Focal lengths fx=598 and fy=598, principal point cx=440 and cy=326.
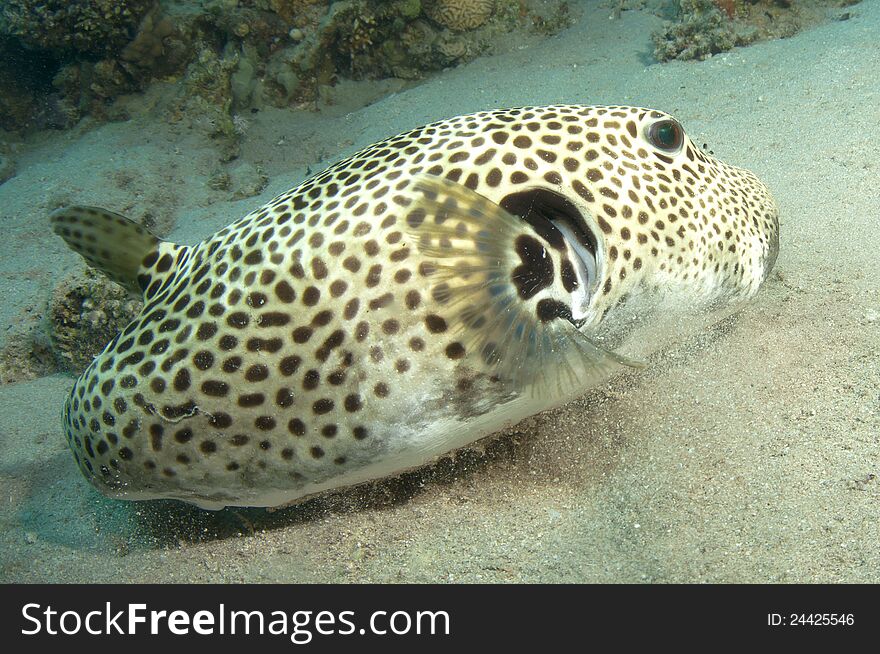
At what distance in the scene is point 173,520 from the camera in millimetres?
2834

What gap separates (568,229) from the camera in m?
2.34

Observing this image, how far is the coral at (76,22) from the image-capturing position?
850 cm

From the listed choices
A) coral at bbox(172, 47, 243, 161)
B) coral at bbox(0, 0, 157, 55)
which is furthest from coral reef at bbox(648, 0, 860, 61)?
coral at bbox(0, 0, 157, 55)

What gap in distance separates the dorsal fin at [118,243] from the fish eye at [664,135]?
2160 mm

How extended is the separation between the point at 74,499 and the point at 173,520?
86 centimetres

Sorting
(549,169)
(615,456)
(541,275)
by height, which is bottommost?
(615,456)

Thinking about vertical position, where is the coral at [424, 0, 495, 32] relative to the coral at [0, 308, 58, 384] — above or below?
above

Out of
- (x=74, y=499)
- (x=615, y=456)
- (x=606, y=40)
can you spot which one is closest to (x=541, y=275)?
(x=615, y=456)

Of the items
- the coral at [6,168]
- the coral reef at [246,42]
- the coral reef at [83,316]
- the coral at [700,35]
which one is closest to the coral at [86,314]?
the coral reef at [83,316]

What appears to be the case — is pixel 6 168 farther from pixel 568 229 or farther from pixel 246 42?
pixel 568 229

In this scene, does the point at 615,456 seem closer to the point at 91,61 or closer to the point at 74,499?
the point at 74,499

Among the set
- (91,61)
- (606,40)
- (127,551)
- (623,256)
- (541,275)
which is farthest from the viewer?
(91,61)

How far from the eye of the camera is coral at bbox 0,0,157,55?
8.50 metres

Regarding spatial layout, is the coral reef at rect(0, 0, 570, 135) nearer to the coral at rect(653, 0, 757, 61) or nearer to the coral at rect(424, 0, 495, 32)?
the coral at rect(424, 0, 495, 32)
